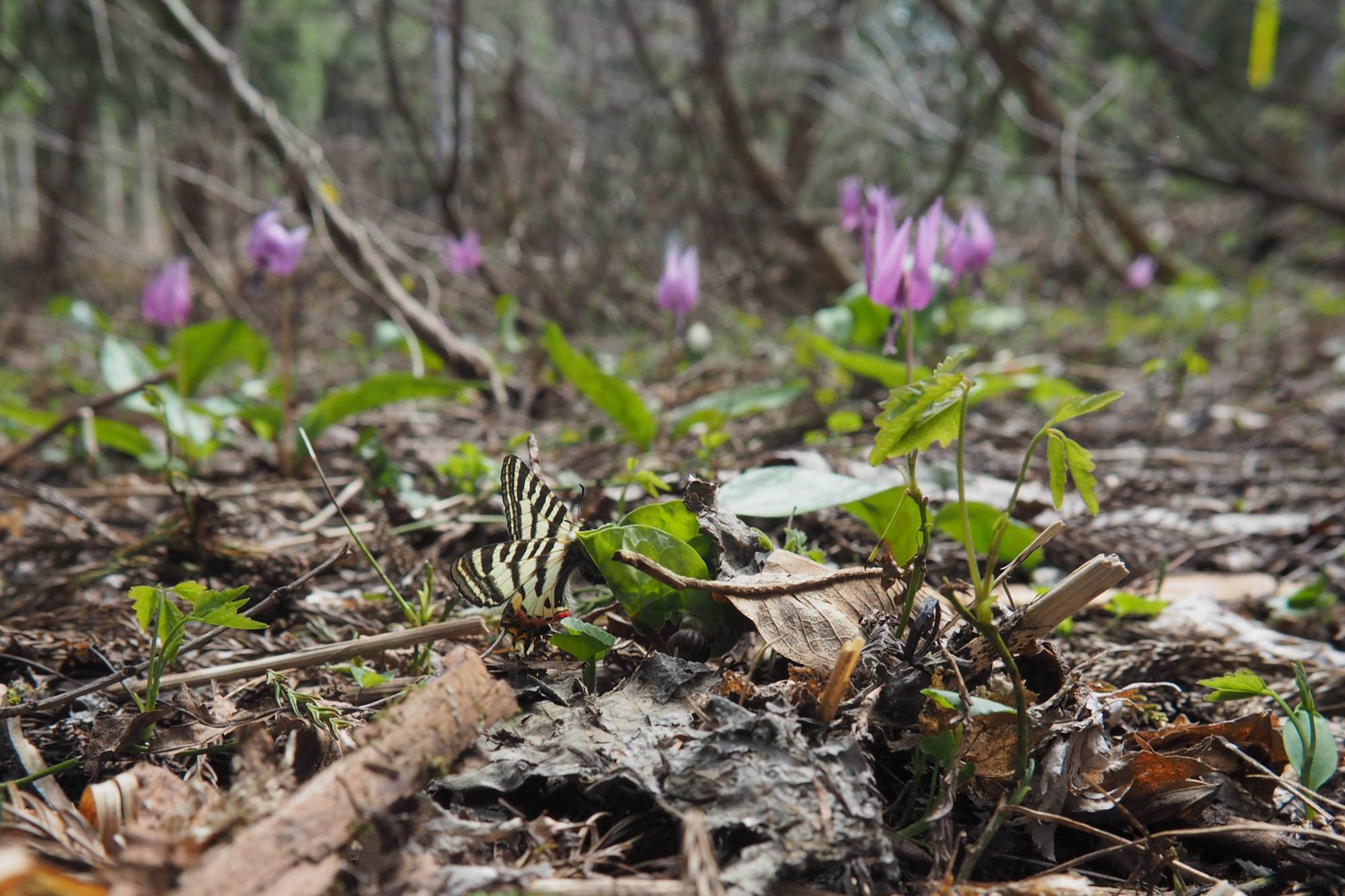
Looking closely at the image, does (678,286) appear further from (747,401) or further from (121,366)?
(121,366)

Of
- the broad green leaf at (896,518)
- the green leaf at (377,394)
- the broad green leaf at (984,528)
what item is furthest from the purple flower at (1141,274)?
Answer: the broad green leaf at (896,518)

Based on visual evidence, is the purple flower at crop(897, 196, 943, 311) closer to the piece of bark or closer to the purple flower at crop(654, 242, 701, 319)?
the piece of bark

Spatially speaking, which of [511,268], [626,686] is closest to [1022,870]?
[626,686]

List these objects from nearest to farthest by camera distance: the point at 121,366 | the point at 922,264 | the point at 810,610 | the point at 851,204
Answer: the point at 810,610, the point at 922,264, the point at 121,366, the point at 851,204

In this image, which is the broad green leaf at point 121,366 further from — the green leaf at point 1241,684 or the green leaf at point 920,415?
the green leaf at point 1241,684

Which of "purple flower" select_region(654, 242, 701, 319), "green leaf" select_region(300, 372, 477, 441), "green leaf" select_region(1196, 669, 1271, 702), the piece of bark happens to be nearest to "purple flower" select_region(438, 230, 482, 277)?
"purple flower" select_region(654, 242, 701, 319)

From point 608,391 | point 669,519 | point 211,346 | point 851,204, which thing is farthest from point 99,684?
point 851,204
